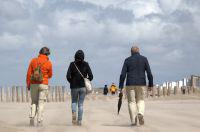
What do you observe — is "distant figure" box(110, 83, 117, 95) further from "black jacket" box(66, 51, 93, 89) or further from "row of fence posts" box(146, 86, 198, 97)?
"black jacket" box(66, 51, 93, 89)

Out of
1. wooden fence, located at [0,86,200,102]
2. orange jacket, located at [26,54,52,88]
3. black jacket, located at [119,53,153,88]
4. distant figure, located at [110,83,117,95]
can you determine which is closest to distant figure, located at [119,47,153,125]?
black jacket, located at [119,53,153,88]

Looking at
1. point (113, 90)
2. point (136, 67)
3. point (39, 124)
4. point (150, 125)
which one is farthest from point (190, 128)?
point (113, 90)

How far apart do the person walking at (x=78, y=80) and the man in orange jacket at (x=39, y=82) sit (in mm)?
543

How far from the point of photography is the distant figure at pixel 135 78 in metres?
14.3

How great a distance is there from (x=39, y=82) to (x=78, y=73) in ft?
2.98

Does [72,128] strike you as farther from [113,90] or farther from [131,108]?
[113,90]

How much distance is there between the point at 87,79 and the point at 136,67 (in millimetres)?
1126

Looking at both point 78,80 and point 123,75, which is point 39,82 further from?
point 123,75

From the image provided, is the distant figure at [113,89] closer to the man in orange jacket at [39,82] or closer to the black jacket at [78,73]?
the man in orange jacket at [39,82]

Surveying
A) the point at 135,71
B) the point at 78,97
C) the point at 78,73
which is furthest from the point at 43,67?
the point at 135,71

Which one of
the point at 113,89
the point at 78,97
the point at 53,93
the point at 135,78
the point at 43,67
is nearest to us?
the point at 135,78

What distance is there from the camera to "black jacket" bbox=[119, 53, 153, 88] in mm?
14305

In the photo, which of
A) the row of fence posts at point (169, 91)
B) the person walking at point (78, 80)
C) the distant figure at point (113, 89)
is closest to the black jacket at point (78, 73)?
the person walking at point (78, 80)

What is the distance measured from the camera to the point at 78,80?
14375 mm
